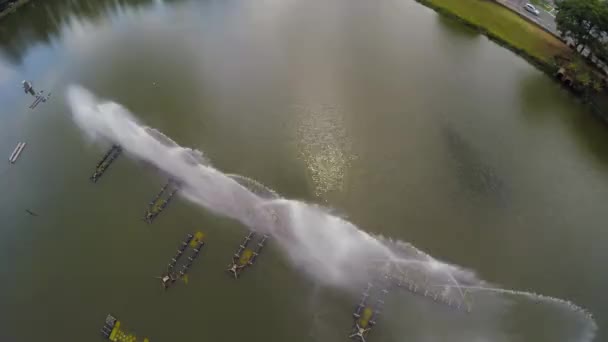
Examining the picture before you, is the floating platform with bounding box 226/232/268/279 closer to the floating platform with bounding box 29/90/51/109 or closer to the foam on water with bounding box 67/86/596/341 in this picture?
the foam on water with bounding box 67/86/596/341

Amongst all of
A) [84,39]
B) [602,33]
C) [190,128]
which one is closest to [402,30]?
[602,33]

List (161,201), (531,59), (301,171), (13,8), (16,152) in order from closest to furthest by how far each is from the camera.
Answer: (161,201), (301,171), (16,152), (531,59), (13,8)

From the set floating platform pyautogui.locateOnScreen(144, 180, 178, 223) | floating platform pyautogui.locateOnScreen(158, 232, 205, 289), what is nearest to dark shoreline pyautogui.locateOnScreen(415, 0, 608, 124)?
floating platform pyautogui.locateOnScreen(144, 180, 178, 223)

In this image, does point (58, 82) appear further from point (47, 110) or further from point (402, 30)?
point (402, 30)

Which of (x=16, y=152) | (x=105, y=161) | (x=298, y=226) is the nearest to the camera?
(x=298, y=226)

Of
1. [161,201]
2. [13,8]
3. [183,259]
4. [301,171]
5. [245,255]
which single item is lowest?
[13,8]

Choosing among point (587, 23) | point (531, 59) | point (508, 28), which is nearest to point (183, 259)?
point (531, 59)

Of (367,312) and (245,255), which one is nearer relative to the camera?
(367,312)

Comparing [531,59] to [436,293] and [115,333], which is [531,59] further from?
[115,333]
